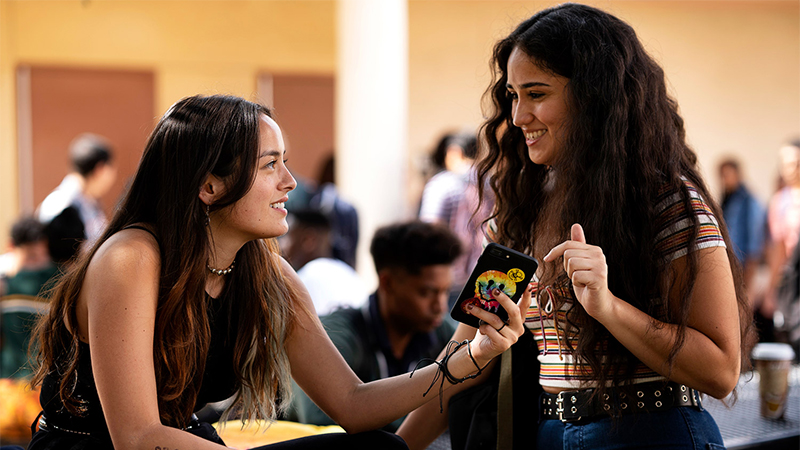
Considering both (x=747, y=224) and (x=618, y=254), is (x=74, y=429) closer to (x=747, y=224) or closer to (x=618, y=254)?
(x=618, y=254)

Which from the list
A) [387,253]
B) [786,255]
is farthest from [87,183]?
[786,255]

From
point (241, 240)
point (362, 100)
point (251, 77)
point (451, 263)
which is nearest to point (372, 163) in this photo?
point (362, 100)

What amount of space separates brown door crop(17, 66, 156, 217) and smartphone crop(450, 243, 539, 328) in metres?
7.04

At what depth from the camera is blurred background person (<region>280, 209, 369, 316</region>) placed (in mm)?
3496

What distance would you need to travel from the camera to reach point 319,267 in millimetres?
3594

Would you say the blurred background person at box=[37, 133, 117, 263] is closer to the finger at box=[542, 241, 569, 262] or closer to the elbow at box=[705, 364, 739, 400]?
the finger at box=[542, 241, 569, 262]

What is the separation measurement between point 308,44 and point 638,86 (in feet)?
23.7

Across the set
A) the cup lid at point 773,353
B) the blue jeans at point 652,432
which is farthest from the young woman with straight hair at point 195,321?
the cup lid at point 773,353

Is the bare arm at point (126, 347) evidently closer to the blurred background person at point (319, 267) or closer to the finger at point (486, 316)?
the finger at point (486, 316)

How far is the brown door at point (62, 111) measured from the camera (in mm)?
8109

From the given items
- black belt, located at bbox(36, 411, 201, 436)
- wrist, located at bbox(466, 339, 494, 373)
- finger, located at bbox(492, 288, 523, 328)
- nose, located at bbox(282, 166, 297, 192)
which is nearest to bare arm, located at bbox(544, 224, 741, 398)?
finger, located at bbox(492, 288, 523, 328)

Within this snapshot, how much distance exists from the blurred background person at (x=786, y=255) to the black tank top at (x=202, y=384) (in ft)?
14.0

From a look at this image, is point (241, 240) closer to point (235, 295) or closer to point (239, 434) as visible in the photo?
point (235, 295)

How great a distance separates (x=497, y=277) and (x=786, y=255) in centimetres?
502
